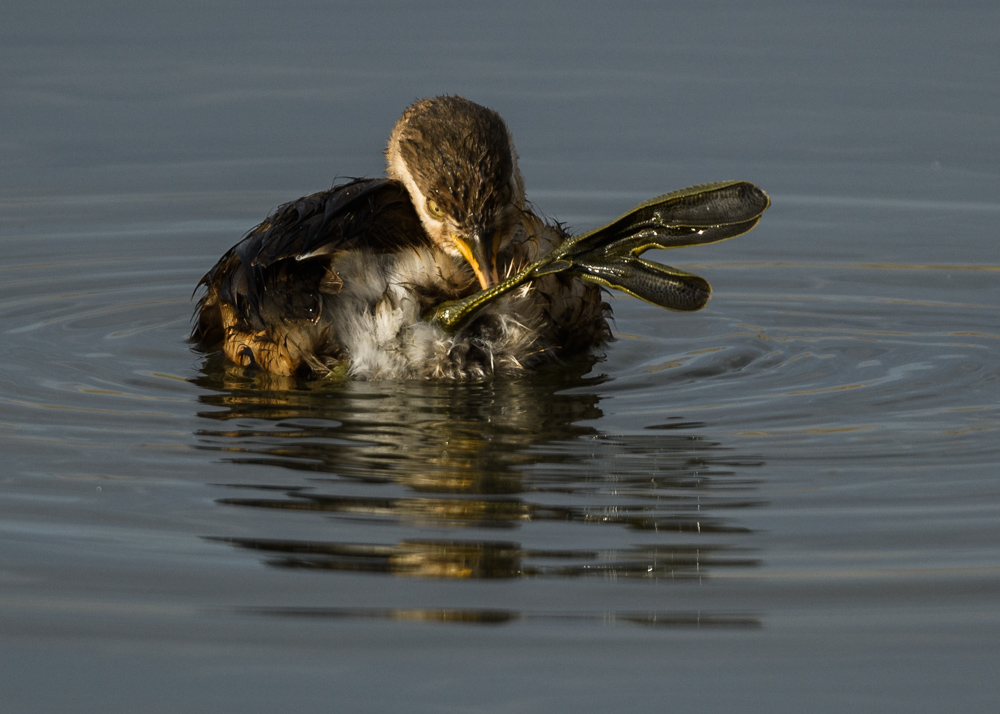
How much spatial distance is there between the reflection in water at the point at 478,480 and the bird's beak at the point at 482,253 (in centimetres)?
51

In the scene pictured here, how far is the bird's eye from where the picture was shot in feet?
21.2

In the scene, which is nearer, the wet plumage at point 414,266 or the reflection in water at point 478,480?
the reflection in water at point 478,480

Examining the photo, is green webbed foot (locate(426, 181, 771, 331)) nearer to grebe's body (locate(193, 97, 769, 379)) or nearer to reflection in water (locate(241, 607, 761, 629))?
grebe's body (locate(193, 97, 769, 379))

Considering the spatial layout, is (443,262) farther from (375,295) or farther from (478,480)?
(478,480)

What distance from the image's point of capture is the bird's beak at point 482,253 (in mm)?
6395

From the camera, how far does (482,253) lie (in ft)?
21.1

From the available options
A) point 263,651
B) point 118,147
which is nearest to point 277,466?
point 263,651

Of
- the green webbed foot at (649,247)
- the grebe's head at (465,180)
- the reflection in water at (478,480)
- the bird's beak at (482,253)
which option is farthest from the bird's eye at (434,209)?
the reflection in water at (478,480)

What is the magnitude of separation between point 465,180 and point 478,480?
4.63ft

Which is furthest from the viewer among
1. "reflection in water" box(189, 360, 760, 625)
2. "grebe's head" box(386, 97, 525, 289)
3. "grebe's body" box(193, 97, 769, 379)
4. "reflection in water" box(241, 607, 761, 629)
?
"grebe's head" box(386, 97, 525, 289)

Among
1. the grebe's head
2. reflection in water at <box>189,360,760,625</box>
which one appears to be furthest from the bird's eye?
reflection in water at <box>189,360,760,625</box>

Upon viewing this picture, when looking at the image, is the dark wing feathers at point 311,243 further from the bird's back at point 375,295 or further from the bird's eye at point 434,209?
the bird's eye at point 434,209

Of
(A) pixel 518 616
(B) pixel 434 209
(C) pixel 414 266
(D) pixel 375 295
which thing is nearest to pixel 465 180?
(B) pixel 434 209

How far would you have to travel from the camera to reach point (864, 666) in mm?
4180
